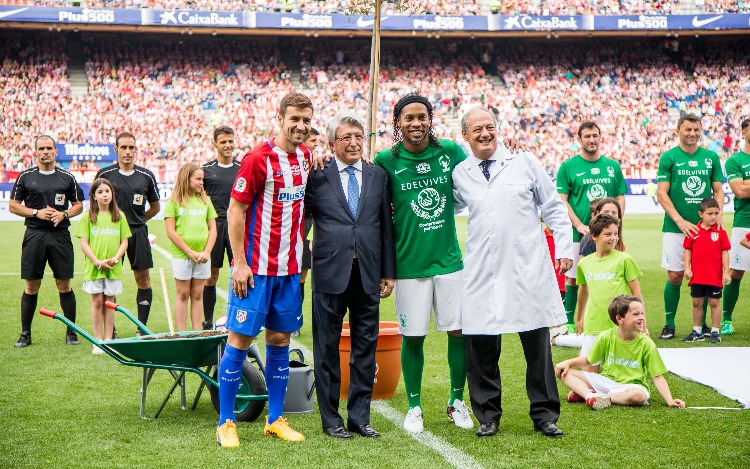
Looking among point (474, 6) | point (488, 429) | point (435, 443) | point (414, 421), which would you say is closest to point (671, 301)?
point (488, 429)

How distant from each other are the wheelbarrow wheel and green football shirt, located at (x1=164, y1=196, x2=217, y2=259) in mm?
2789

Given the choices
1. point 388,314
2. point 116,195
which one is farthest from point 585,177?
point 116,195

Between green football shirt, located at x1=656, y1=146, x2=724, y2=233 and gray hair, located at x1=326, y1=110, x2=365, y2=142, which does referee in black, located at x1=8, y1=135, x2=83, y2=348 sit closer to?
gray hair, located at x1=326, y1=110, x2=365, y2=142

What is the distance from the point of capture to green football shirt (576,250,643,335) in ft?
Result: 21.1

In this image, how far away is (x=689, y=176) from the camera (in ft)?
27.3

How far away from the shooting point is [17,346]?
27.2 feet

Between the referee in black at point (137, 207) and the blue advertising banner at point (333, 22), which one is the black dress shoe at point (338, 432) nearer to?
the referee in black at point (137, 207)

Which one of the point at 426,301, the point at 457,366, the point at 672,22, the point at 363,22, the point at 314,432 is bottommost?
the point at 314,432

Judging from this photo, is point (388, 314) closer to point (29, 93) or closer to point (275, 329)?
point (275, 329)

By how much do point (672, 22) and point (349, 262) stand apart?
38.6m

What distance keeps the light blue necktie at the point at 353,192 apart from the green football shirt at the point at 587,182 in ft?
12.5

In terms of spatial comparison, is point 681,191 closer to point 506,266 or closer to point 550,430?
point 506,266

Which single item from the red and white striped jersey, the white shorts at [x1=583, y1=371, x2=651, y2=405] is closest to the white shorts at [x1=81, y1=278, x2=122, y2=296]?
the red and white striped jersey

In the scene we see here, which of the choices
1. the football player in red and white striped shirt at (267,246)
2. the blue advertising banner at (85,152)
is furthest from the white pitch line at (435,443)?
the blue advertising banner at (85,152)
